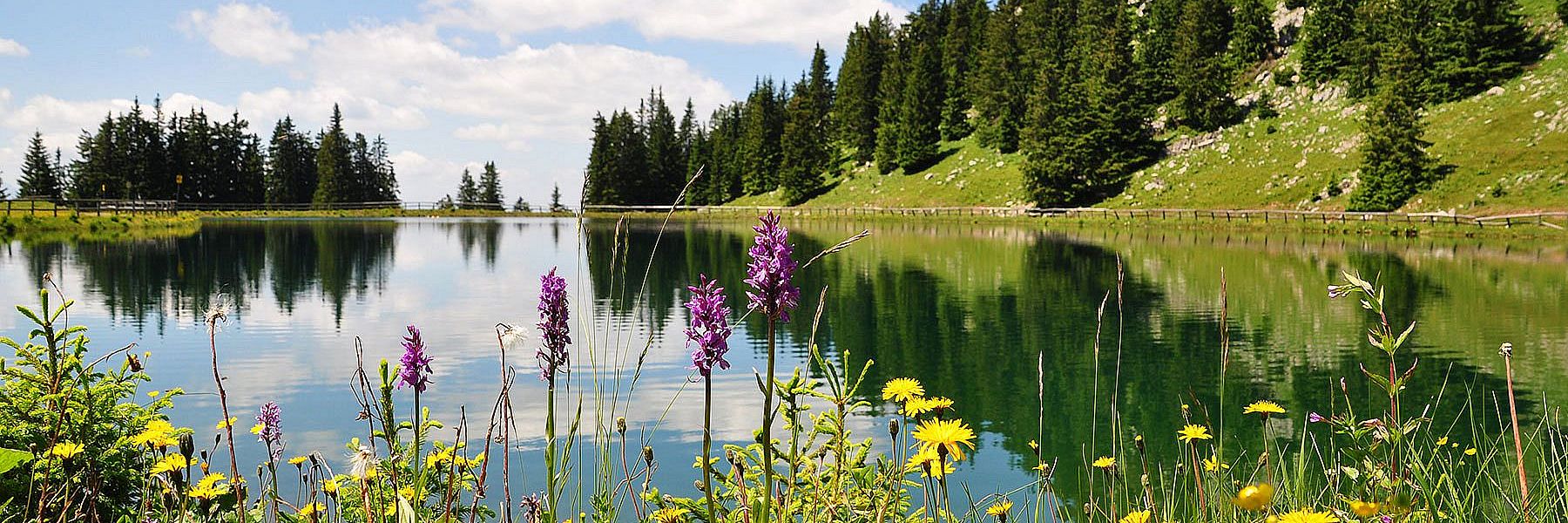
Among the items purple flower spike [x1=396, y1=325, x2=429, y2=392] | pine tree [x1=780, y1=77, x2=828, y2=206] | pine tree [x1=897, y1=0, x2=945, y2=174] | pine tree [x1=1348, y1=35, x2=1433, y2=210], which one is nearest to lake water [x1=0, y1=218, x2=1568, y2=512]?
purple flower spike [x1=396, y1=325, x2=429, y2=392]

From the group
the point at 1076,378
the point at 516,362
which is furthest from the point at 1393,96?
the point at 516,362

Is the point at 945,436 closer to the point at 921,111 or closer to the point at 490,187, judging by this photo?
the point at 921,111

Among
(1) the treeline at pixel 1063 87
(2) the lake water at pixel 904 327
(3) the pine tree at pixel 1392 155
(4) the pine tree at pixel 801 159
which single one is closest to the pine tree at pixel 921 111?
(1) the treeline at pixel 1063 87

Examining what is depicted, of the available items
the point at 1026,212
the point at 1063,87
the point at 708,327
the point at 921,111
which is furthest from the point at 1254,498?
the point at 921,111

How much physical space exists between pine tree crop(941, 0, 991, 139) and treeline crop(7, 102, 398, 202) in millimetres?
67489

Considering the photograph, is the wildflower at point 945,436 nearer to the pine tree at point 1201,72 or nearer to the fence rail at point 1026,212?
the fence rail at point 1026,212

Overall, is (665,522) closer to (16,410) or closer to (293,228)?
(16,410)

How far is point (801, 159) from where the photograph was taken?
342 ft

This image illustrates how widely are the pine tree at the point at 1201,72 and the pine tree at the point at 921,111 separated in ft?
76.6

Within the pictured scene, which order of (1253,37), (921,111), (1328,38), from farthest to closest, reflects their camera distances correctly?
(921,111)
(1253,37)
(1328,38)

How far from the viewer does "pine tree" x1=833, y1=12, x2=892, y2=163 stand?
110 metres

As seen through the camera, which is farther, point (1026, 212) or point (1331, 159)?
point (1026, 212)

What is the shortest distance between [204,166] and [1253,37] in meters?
99.2

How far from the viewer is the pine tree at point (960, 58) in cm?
10056
